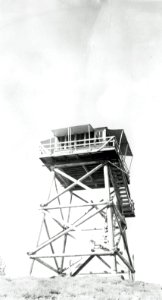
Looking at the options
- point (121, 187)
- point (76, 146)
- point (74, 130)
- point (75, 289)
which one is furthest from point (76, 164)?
point (75, 289)

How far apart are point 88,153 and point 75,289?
8.73 m

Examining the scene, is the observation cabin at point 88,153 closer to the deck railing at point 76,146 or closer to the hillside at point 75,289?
the deck railing at point 76,146

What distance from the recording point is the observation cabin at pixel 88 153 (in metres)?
19.5

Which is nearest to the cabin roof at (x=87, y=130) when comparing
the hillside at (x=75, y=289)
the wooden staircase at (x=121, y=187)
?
the wooden staircase at (x=121, y=187)

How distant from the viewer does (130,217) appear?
2475 centimetres

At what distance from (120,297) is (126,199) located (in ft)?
41.3

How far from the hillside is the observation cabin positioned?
7026 mm

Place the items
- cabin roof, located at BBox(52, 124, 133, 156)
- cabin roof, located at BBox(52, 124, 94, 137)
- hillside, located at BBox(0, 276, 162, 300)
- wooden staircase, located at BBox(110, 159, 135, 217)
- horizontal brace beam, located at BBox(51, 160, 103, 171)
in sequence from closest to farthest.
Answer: hillside, located at BBox(0, 276, 162, 300) < horizontal brace beam, located at BBox(51, 160, 103, 171) < cabin roof, located at BBox(52, 124, 94, 137) < cabin roof, located at BBox(52, 124, 133, 156) < wooden staircase, located at BBox(110, 159, 135, 217)

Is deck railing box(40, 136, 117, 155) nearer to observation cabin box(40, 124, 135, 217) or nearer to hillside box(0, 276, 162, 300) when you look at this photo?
observation cabin box(40, 124, 135, 217)

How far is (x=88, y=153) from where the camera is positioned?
761 inches

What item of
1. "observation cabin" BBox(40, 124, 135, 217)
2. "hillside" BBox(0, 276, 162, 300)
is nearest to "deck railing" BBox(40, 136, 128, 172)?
"observation cabin" BBox(40, 124, 135, 217)

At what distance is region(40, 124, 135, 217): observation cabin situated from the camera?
1955 cm

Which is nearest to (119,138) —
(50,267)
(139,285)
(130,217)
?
(130,217)

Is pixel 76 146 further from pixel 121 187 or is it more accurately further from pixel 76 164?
pixel 121 187
